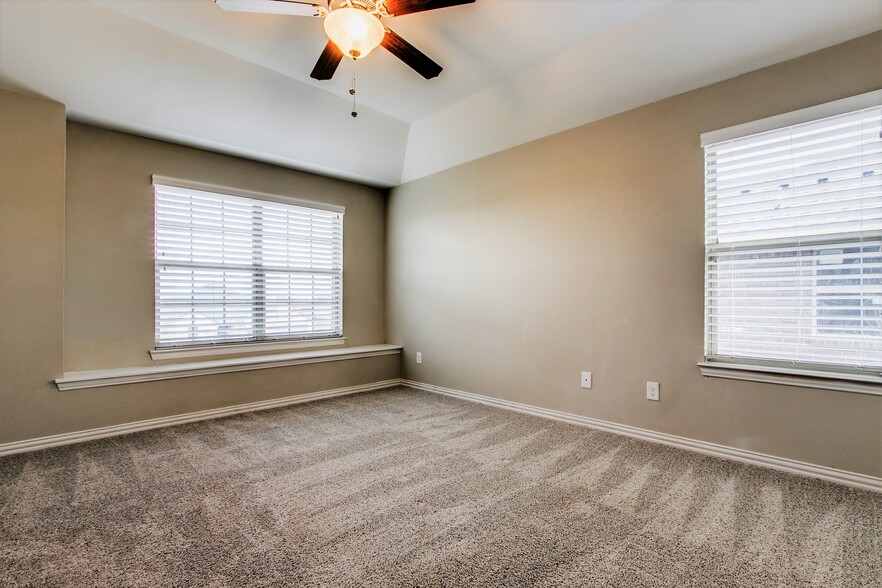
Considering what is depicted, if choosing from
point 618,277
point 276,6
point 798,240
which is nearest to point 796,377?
point 798,240

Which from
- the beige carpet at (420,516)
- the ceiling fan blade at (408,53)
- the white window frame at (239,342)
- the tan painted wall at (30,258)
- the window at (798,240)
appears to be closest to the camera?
the beige carpet at (420,516)

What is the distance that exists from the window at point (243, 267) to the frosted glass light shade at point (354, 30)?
2.39 metres

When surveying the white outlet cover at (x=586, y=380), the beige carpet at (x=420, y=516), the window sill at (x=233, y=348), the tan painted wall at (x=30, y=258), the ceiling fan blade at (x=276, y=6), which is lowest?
the beige carpet at (x=420, y=516)

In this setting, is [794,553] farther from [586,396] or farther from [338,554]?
[338,554]

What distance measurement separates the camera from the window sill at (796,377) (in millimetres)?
2088

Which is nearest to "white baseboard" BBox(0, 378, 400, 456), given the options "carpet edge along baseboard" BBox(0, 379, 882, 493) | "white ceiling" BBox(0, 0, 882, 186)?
"carpet edge along baseboard" BBox(0, 379, 882, 493)

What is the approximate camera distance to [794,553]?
1.60m

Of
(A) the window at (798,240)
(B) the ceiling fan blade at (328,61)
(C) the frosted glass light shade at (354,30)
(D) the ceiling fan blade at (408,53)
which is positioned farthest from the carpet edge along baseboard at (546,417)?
(C) the frosted glass light shade at (354,30)

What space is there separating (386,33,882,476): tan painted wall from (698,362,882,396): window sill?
0.14ft

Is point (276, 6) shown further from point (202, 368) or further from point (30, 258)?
point (202, 368)

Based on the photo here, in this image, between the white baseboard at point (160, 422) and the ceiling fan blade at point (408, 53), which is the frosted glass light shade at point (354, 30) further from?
the white baseboard at point (160, 422)

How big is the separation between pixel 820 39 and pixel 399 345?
410 centimetres

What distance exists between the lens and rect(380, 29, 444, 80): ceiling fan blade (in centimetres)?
201

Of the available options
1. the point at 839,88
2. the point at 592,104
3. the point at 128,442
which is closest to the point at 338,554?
the point at 128,442
